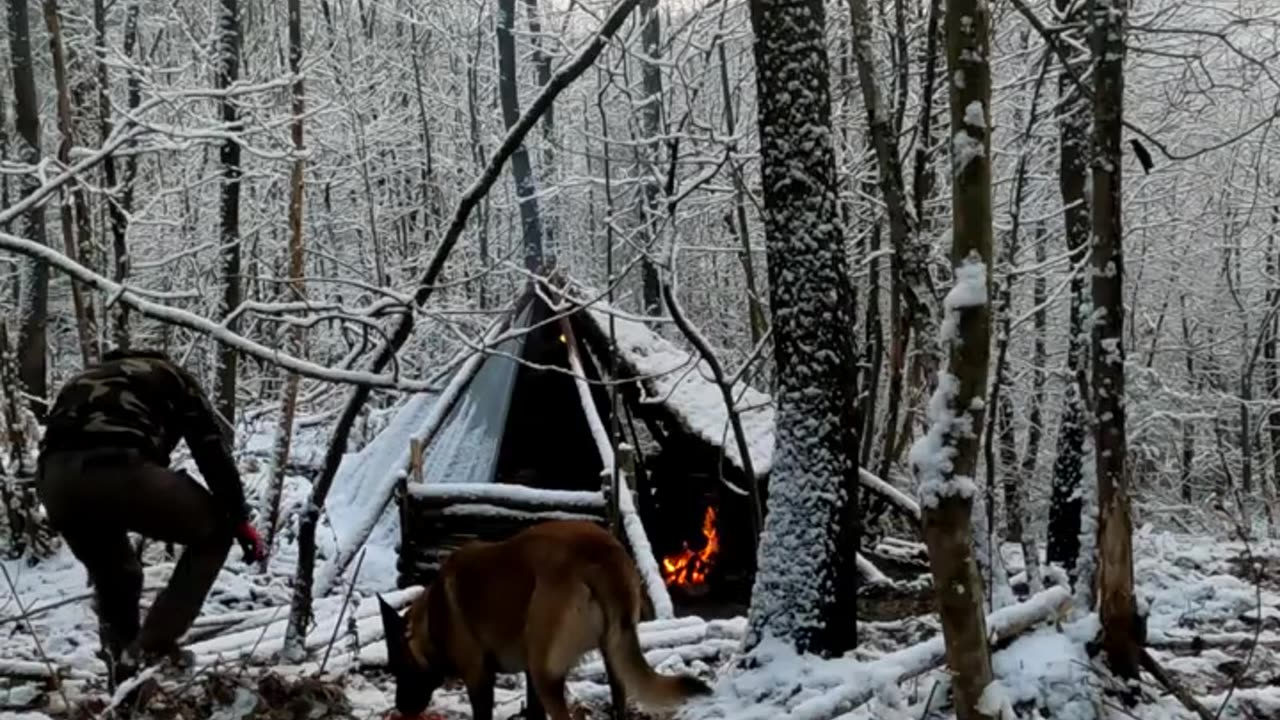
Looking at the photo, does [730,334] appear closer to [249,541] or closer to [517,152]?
[517,152]

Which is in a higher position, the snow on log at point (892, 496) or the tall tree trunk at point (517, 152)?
the tall tree trunk at point (517, 152)

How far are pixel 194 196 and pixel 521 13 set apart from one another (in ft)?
26.6

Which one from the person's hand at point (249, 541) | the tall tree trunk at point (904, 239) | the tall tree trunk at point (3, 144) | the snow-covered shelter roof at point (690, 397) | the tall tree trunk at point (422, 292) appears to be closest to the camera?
the person's hand at point (249, 541)

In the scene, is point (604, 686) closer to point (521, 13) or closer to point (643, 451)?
point (643, 451)

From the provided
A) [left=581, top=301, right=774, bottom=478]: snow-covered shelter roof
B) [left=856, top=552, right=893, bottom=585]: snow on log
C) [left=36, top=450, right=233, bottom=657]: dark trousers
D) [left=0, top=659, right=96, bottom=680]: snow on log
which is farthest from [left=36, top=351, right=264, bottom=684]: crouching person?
[left=856, top=552, right=893, bottom=585]: snow on log

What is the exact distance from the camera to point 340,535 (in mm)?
13805

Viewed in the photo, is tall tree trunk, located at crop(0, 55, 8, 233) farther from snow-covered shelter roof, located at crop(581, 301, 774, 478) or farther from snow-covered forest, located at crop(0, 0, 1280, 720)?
snow-covered shelter roof, located at crop(581, 301, 774, 478)

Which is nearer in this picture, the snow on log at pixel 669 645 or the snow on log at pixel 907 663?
the snow on log at pixel 907 663

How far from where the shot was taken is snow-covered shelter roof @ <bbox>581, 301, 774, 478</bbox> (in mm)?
11727

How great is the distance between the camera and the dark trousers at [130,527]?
17.3 feet

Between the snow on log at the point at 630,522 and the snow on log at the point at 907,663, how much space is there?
252 centimetres

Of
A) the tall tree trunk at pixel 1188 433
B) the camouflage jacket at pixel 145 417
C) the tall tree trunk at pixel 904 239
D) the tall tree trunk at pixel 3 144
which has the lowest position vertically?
the tall tree trunk at pixel 1188 433

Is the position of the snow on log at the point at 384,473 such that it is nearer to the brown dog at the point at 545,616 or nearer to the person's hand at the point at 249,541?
the person's hand at the point at 249,541

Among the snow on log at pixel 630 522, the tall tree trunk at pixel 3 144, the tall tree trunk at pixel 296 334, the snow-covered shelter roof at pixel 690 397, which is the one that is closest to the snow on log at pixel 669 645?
the snow on log at pixel 630 522
